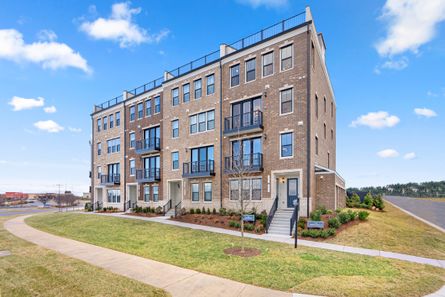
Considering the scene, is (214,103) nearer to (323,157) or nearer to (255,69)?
(255,69)

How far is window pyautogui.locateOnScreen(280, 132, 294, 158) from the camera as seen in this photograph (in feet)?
63.2

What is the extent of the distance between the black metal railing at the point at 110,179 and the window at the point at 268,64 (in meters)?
22.3

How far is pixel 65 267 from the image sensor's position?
32.7ft

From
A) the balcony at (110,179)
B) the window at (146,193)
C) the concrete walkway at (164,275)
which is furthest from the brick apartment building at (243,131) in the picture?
the concrete walkway at (164,275)

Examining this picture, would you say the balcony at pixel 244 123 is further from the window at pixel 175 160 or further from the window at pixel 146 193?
the window at pixel 146 193

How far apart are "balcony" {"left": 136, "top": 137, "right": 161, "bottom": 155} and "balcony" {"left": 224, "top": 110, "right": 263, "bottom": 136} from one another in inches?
370

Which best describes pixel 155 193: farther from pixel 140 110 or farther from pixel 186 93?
pixel 186 93

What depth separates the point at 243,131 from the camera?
21.3 meters

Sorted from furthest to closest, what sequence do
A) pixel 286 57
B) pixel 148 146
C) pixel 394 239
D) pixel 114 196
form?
pixel 114 196 < pixel 148 146 < pixel 286 57 < pixel 394 239

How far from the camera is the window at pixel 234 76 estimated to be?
22.8 metres

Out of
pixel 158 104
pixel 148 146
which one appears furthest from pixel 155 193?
pixel 158 104

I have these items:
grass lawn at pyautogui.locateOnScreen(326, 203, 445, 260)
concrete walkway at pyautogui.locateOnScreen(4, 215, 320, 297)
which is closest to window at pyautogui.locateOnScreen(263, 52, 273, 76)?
grass lawn at pyautogui.locateOnScreen(326, 203, 445, 260)

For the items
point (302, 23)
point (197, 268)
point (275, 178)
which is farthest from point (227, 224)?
point (302, 23)

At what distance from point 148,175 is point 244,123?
1316 centimetres
